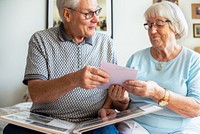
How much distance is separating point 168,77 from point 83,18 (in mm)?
501

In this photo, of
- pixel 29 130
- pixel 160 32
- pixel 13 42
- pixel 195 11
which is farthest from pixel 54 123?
pixel 195 11

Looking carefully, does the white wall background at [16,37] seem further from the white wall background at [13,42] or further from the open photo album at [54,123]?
the open photo album at [54,123]

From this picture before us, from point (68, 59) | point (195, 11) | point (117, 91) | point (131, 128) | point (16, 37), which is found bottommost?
point (131, 128)

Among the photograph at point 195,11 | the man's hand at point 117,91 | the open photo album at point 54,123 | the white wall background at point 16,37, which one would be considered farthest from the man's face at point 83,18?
the photograph at point 195,11

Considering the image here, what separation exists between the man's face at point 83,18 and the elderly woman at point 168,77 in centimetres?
30

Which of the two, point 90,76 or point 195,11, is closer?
point 90,76

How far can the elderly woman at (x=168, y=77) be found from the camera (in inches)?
41.2

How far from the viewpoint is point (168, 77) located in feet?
3.86

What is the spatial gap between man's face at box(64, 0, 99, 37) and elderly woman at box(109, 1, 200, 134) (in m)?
0.30

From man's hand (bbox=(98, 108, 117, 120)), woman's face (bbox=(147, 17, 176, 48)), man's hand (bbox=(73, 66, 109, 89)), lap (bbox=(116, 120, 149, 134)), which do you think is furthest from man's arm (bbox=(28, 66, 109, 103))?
woman's face (bbox=(147, 17, 176, 48))

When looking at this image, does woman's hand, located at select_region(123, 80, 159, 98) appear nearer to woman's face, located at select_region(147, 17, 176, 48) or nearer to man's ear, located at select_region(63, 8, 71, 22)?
woman's face, located at select_region(147, 17, 176, 48)

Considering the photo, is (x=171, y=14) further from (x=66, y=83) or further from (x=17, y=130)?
(x=17, y=130)

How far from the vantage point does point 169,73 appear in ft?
3.87

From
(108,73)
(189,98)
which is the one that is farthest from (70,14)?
(189,98)
